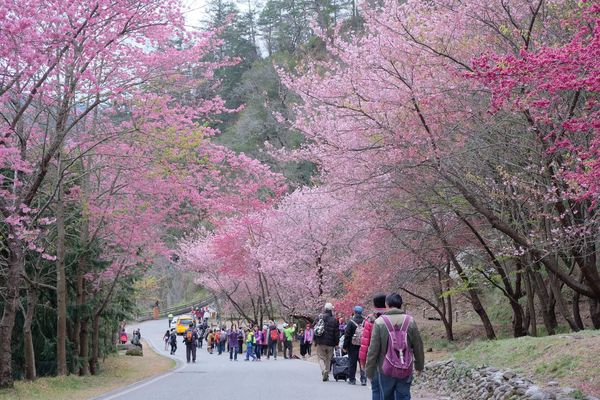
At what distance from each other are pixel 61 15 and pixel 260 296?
2842cm

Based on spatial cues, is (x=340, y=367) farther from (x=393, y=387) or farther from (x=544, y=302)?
(x=393, y=387)

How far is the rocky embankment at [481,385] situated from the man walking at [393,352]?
210 centimetres

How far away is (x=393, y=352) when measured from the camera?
6.92 metres

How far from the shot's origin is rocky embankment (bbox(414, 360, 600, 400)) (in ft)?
26.8

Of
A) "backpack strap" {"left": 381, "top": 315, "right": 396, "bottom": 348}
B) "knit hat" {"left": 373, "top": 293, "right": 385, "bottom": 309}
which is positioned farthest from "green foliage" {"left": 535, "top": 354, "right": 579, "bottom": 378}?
"backpack strap" {"left": 381, "top": 315, "right": 396, "bottom": 348}

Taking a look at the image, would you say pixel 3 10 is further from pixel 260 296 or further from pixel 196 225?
pixel 196 225

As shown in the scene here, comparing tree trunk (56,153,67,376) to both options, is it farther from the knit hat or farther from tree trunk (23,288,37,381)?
the knit hat

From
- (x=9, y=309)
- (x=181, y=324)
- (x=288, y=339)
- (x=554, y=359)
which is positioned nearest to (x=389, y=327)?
(x=554, y=359)

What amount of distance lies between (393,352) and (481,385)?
4452 millimetres

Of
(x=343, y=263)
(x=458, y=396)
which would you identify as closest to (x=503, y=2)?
(x=458, y=396)

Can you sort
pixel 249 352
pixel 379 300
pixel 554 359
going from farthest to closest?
1. pixel 249 352
2. pixel 554 359
3. pixel 379 300

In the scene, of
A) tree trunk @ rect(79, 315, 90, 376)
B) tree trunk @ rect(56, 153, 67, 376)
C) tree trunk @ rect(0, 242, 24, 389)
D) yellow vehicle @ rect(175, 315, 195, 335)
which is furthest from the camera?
yellow vehicle @ rect(175, 315, 195, 335)

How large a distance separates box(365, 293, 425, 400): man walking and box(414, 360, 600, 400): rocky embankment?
2.10m

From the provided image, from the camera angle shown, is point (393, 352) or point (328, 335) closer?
point (393, 352)
